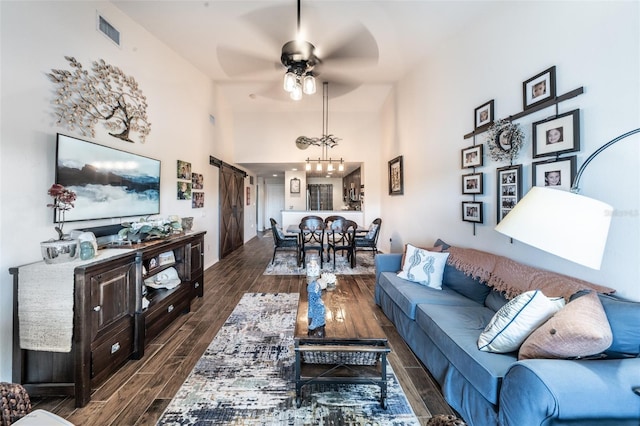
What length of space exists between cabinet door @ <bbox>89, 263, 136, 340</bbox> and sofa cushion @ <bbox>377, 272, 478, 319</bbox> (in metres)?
2.32

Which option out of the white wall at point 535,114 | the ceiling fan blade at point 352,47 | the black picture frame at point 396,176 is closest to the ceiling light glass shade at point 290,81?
the ceiling fan blade at point 352,47

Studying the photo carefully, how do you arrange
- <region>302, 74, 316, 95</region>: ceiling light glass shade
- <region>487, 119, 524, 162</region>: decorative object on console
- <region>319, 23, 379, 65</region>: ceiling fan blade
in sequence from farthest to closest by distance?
<region>319, 23, 379, 65</region>: ceiling fan blade
<region>302, 74, 316, 95</region>: ceiling light glass shade
<region>487, 119, 524, 162</region>: decorative object on console

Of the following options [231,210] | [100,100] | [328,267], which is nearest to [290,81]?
[100,100]

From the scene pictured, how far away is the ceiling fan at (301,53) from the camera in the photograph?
9.41 feet

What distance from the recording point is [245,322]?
2756 millimetres

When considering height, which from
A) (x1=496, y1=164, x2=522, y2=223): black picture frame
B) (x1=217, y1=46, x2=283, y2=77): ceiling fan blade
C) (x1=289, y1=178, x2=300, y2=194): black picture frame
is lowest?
(x1=496, y1=164, x2=522, y2=223): black picture frame

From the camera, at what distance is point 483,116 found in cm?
266

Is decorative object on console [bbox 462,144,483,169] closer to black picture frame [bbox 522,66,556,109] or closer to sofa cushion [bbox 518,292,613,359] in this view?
black picture frame [bbox 522,66,556,109]

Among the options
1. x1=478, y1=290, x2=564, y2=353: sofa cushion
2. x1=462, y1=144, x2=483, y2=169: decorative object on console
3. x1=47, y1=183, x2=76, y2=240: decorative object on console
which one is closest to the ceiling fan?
x1=462, y1=144, x2=483, y2=169: decorative object on console

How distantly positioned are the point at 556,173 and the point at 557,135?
276 millimetres

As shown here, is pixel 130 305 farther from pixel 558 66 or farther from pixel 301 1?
pixel 558 66

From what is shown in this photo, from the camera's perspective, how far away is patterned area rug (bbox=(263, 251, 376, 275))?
4727 mm

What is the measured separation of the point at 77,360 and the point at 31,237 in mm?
982

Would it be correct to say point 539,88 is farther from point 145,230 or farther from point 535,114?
point 145,230
